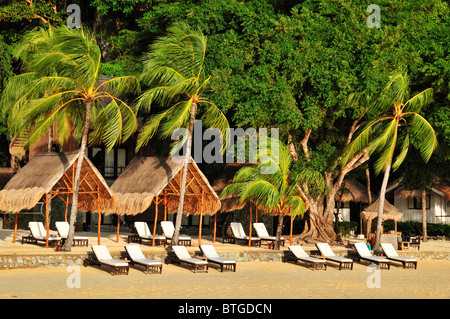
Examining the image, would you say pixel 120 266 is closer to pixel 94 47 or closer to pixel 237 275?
pixel 237 275

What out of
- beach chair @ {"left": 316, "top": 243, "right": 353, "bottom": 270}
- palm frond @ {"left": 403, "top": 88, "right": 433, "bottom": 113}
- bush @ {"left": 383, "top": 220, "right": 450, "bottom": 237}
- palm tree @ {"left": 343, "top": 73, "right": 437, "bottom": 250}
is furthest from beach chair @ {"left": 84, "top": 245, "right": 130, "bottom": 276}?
bush @ {"left": 383, "top": 220, "right": 450, "bottom": 237}

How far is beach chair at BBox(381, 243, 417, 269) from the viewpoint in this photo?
23747 millimetres

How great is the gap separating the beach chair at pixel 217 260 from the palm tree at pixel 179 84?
1.94 metres

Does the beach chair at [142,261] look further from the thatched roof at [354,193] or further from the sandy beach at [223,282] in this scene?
the thatched roof at [354,193]

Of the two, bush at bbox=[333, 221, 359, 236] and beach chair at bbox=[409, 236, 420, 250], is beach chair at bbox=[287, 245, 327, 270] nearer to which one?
beach chair at bbox=[409, 236, 420, 250]

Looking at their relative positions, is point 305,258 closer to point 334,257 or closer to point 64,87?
point 334,257

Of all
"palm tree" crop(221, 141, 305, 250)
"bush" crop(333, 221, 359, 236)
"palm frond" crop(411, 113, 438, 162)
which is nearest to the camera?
"palm tree" crop(221, 141, 305, 250)

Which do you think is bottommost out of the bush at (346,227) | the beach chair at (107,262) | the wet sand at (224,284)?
the wet sand at (224,284)

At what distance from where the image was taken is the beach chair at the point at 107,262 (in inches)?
753

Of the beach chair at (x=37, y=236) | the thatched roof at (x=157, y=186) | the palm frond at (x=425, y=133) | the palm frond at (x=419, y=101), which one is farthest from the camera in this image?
the palm frond at (x=419, y=101)

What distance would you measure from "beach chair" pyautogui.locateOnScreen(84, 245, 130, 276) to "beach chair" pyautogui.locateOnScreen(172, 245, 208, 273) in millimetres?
2121

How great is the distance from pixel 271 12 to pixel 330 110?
480 cm

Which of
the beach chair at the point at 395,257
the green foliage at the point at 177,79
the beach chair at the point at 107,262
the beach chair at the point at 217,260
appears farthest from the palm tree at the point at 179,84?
the beach chair at the point at 395,257
